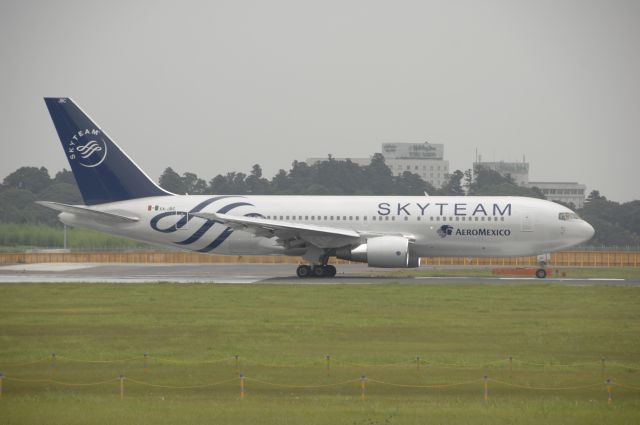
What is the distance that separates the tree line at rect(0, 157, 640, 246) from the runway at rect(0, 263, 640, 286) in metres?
69.6

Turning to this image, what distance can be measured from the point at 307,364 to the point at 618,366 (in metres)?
7.57

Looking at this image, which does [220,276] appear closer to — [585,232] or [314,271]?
[314,271]

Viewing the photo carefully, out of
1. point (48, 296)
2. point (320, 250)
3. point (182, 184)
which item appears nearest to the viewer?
point (48, 296)

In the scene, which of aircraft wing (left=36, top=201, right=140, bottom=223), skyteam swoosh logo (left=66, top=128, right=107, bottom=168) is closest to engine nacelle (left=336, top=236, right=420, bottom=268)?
aircraft wing (left=36, top=201, right=140, bottom=223)

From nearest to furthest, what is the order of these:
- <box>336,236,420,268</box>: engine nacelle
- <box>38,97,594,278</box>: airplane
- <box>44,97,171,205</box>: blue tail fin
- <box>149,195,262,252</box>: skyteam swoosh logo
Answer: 1. <box>336,236,420,268</box>: engine nacelle
2. <box>38,97,594,278</box>: airplane
3. <box>149,195,262,252</box>: skyteam swoosh logo
4. <box>44,97,171,205</box>: blue tail fin

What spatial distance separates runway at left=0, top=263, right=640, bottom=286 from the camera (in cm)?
4775

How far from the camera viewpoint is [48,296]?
39344 mm

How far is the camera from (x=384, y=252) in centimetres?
4759

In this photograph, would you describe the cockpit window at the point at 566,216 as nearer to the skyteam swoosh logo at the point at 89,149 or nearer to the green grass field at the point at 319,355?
the green grass field at the point at 319,355

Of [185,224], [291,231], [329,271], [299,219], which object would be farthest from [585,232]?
[185,224]

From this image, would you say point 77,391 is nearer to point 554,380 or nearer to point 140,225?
point 554,380

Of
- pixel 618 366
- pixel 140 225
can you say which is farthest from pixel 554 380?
pixel 140 225

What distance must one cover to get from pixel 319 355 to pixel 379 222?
26.3m

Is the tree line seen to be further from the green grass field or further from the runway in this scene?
the green grass field
